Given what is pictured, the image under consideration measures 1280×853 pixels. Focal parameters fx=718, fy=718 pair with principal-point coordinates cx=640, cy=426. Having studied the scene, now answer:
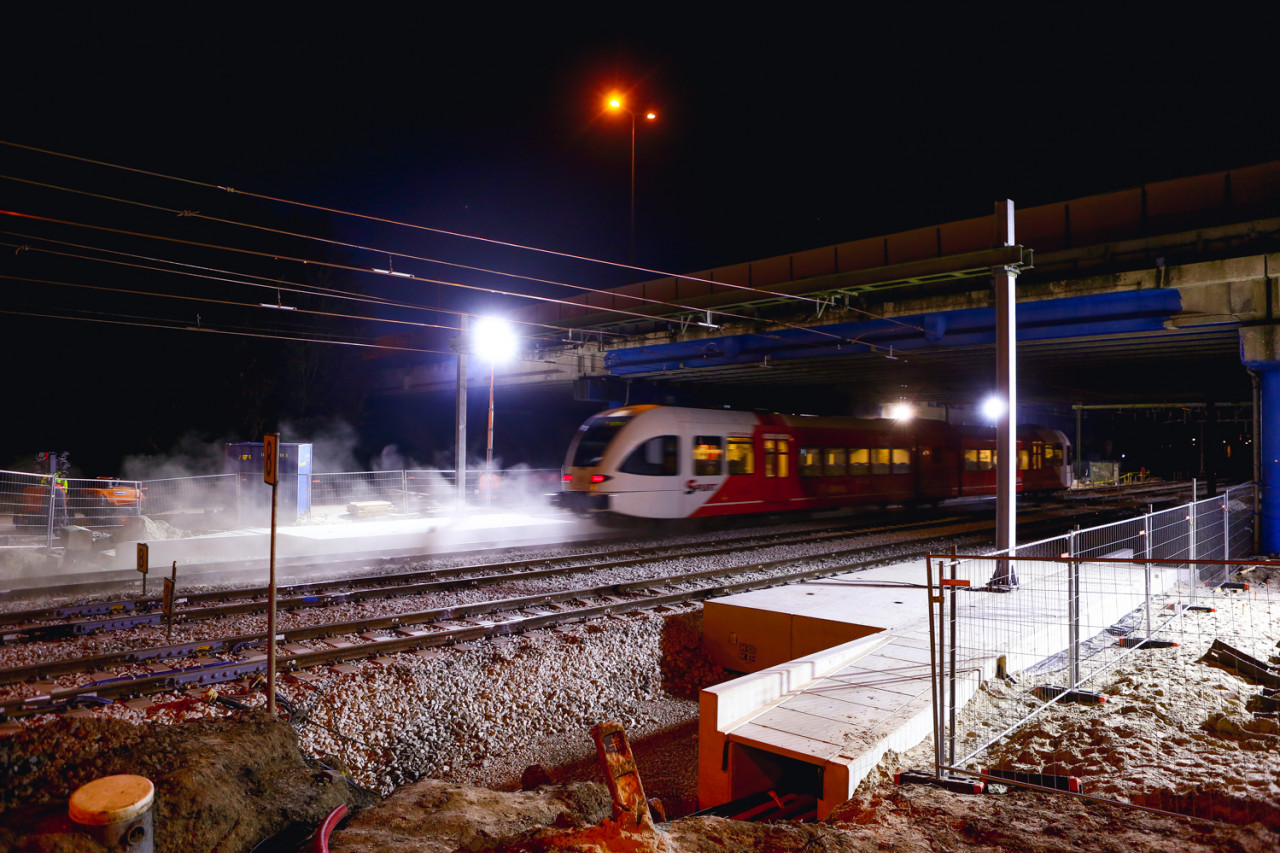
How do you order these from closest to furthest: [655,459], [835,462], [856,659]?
[856,659], [655,459], [835,462]

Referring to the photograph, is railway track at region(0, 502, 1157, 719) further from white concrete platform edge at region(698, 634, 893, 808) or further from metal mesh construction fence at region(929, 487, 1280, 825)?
metal mesh construction fence at region(929, 487, 1280, 825)

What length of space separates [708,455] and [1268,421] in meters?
11.9

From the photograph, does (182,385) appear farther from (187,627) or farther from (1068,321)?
(1068,321)

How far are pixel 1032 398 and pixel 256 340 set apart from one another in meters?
38.1

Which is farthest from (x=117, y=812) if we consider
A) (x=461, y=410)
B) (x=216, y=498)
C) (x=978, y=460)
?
(x=978, y=460)

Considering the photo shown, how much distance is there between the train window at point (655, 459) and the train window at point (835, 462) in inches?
234

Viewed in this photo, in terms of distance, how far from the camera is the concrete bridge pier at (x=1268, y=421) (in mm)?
14695

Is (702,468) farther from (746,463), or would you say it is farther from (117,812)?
(117,812)

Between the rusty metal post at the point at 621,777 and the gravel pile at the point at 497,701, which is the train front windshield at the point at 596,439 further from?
the rusty metal post at the point at 621,777

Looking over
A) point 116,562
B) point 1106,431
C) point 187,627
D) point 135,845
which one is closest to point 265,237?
point 116,562

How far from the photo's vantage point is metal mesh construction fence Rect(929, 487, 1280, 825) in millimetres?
4684

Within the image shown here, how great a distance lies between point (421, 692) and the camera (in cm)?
724

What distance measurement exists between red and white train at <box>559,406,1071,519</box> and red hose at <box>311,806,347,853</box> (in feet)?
41.3

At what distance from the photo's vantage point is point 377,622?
908 centimetres
